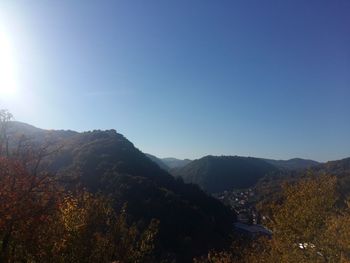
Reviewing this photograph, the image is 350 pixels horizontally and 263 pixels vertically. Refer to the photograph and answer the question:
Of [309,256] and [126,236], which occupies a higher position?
[126,236]

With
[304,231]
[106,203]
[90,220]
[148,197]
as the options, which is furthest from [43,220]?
[148,197]

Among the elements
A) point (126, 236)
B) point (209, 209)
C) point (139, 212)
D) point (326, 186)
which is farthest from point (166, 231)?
point (126, 236)

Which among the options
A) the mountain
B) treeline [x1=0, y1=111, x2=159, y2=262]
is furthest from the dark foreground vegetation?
the mountain

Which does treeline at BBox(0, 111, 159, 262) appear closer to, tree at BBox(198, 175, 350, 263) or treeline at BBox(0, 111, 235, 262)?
treeline at BBox(0, 111, 235, 262)

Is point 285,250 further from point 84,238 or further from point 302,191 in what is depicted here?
point 84,238

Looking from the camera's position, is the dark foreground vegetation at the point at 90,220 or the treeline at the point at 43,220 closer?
the treeline at the point at 43,220

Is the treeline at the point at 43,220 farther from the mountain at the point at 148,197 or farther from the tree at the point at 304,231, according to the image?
the mountain at the point at 148,197

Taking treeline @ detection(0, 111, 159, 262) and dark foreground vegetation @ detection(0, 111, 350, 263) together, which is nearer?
treeline @ detection(0, 111, 159, 262)

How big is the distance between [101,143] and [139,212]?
1953 inches

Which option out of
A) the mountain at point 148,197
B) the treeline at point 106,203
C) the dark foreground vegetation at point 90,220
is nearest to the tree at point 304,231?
the dark foreground vegetation at point 90,220

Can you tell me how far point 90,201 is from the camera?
19.8 metres

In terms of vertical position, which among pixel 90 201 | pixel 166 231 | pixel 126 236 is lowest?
pixel 166 231

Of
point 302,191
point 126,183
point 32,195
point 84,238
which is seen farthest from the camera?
point 126,183

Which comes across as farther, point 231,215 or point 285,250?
point 231,215
